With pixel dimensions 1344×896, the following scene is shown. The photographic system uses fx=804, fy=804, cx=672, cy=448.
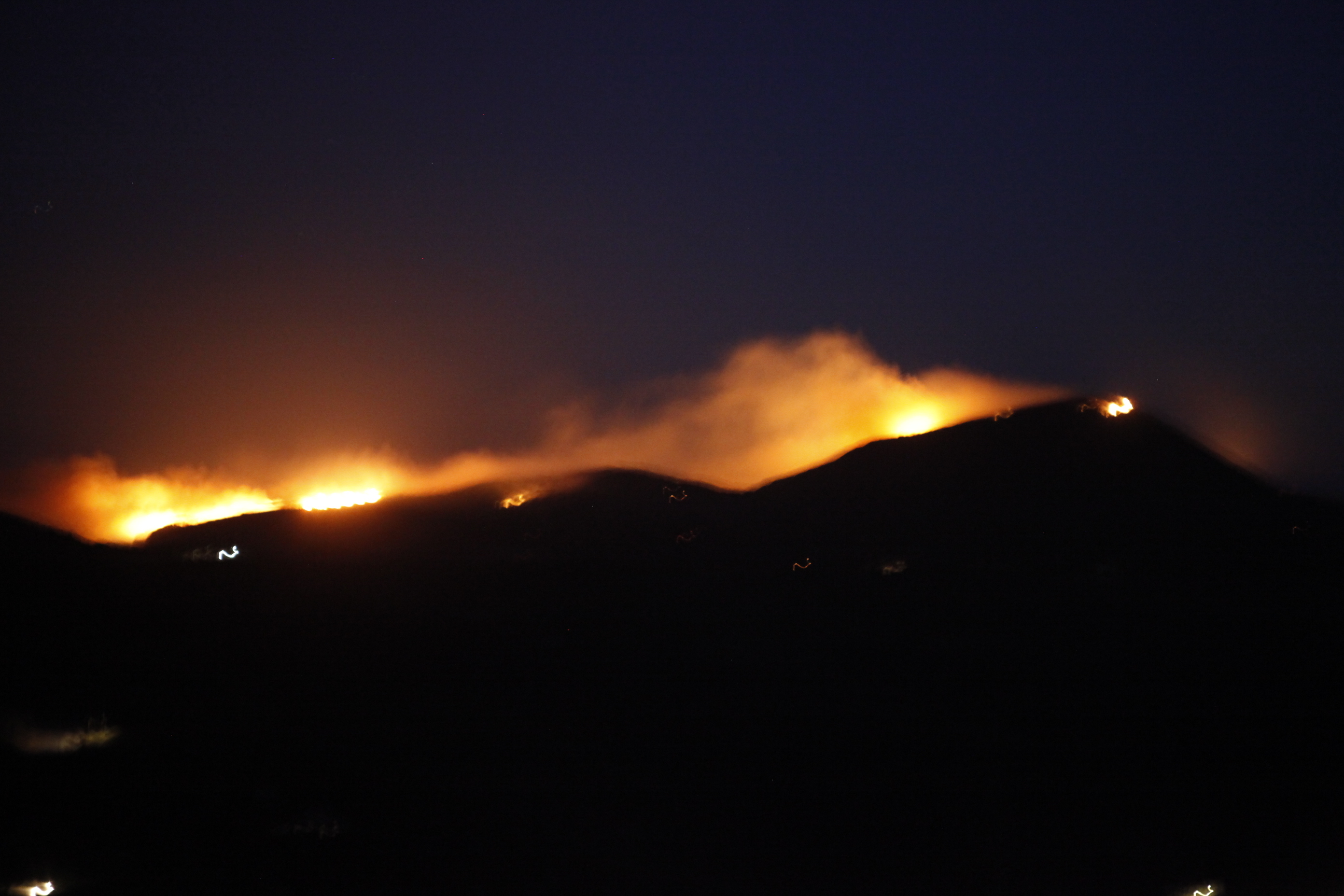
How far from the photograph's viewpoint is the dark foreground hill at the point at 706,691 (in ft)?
59.5

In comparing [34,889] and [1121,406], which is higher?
[1121,406]

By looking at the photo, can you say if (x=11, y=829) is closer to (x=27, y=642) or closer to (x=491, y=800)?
(x=27, y=642)

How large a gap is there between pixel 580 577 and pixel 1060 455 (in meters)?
21.4

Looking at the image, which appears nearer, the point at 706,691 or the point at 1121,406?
the point at 706,691

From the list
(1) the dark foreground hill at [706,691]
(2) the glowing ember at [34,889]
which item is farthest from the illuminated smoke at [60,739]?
(2) the glowing ember at [34,889]

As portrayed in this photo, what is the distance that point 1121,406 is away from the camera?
118 ft

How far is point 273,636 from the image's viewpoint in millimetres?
24922

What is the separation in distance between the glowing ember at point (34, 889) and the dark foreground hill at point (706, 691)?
21 centimetres

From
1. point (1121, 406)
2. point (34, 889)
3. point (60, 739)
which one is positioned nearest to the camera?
point (34, 889)

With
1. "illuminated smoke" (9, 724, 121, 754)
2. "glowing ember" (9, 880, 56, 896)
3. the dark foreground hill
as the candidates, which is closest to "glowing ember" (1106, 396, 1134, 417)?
the dark foreground hill

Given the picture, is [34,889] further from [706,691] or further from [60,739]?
[706,691]

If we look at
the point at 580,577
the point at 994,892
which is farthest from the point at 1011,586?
the point at 580,577

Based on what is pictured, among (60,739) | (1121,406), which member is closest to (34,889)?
(60,739)

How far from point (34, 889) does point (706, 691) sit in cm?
1570
